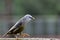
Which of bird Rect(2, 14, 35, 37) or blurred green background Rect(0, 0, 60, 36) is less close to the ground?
blurred green background Rect(0, 0, 60, 36)

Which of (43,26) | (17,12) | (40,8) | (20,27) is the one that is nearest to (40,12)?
→ (40,8)

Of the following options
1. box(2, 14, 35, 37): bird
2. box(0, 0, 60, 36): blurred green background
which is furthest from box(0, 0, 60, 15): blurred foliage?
box(2, 14, 35, 37): bird

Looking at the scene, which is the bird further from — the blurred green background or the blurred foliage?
the blurred foliage

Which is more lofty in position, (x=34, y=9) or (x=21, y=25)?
(x=34, y=9)

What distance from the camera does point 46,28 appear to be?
6.29m

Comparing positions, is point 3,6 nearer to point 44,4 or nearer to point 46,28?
point 44,4

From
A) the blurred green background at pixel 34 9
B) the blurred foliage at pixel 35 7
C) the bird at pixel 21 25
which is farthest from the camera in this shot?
the blurred foliage at pixel 35 7

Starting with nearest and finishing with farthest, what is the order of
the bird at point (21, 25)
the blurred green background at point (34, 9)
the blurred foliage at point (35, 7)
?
the bird at point (21, 25), the blurred green background at point (34, 9), the blurred foliage at point (35, 7)

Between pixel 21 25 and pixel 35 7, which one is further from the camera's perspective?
pixel 35 7

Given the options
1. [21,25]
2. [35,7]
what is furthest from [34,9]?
[21,25]

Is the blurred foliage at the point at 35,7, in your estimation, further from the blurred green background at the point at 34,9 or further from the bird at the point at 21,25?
the bird at the point at 21,25

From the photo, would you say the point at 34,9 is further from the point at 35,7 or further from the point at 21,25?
the point at 21,25

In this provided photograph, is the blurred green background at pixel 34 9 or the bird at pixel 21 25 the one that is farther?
the blurred green background at pixel 34 9

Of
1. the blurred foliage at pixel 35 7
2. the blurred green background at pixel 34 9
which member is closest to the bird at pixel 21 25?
the blurred green background at pixel 34 9
